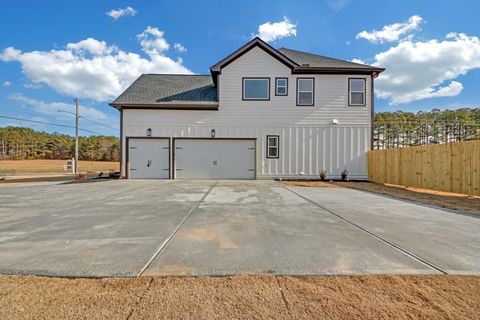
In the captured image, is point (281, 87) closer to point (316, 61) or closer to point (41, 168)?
point (316, 61)

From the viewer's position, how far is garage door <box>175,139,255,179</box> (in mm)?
13891

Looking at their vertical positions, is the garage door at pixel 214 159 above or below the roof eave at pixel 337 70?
below

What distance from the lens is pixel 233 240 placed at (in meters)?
3.71

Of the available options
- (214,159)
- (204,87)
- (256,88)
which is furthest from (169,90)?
(256,88)

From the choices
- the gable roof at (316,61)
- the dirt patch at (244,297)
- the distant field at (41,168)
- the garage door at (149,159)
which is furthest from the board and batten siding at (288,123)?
the distant field at (41,168)

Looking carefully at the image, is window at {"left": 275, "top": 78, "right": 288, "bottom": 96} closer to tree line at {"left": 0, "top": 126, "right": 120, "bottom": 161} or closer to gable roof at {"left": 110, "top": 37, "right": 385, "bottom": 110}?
gable roof at {"left": 110, "top": 37, "right": 385, "bottom": 110}

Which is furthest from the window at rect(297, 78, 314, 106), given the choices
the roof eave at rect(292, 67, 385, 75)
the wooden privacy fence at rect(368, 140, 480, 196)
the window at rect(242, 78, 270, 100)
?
the wooden privacy fence at rect(368, 140, 480, 196)

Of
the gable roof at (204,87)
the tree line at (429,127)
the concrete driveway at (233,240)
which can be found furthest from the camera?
the tree line at (429,127)

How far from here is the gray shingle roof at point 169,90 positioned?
1385cm

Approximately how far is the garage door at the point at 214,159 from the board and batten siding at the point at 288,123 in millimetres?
443

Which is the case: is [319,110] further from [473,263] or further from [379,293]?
[379,293]

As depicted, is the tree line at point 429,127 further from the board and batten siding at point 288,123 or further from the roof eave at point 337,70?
the board and batten siding at point 288,123

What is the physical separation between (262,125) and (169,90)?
595cm

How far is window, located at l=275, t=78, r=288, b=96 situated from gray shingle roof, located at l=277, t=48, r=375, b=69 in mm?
1605
